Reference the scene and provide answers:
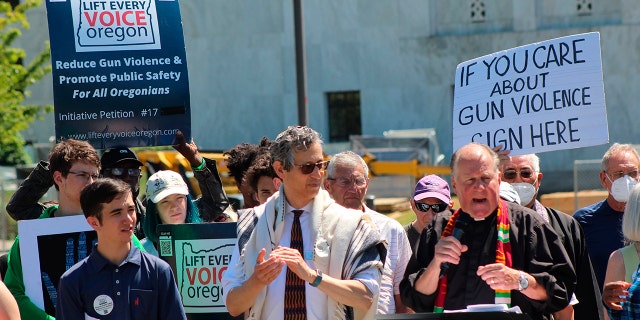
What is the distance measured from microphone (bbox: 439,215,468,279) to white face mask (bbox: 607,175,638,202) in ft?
8.24

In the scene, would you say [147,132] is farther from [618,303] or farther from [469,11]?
[469,11]

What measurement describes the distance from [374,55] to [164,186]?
2679cm

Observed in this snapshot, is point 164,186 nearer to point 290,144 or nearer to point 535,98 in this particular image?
point 290,144

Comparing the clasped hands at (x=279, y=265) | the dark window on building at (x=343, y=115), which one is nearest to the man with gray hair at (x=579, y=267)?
the clasped hands at (x=279, y=265)

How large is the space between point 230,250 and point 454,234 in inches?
78.0

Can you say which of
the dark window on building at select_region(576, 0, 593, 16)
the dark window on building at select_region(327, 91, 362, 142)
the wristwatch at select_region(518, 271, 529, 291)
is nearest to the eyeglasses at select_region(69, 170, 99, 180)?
the wristwatch at select_region(518, 271, 529, 291)

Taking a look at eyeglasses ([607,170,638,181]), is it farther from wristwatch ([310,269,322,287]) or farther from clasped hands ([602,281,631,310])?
wristwatch ([310,269,322,287])

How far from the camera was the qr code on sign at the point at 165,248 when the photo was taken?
6.57m

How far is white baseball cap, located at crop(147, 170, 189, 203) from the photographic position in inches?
268

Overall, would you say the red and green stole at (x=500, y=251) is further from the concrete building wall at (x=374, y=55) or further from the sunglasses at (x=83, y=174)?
the concrete building wall at (x=374, y=55)

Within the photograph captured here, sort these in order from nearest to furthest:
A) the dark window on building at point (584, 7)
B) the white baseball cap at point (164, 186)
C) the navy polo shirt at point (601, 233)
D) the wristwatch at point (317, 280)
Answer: the wristwatch at point (317, 280) → the white baseball cap at point (164, 186) → the navy polo shirt at point (601, 233) → the dark window on building at point (584, 7)

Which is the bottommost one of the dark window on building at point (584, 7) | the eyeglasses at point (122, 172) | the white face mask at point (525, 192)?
the white face mask at point (525, 192)

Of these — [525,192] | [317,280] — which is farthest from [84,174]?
[525,192]

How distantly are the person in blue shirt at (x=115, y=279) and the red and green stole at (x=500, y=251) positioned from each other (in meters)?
1.34
